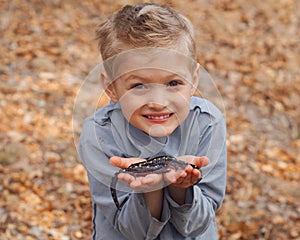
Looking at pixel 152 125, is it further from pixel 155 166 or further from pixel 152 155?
pixel 155 166

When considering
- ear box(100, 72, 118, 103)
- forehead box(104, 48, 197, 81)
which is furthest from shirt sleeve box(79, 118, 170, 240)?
forehead box(104, 48, 197, 81)

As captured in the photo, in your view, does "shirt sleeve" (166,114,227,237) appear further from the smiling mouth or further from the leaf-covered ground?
the leaf-covered ground

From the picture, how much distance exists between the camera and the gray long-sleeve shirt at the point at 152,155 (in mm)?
1794

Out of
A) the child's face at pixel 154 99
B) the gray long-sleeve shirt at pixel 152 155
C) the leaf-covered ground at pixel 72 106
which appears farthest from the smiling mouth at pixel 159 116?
the leaf-covered ground at pixel 72 106

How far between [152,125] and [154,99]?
0.10 meters

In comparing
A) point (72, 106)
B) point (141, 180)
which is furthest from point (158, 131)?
point (72, 106)

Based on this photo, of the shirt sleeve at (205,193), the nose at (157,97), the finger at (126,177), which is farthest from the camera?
the shirt sleeve at (205,193)

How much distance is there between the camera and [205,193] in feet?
6.62

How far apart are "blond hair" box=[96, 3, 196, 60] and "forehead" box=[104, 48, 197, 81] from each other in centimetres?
4

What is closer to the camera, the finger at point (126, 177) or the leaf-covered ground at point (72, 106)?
the finger at point (126, 177)

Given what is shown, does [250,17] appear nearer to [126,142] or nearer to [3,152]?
[3,152]

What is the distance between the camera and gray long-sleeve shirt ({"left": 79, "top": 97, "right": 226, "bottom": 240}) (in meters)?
1.79

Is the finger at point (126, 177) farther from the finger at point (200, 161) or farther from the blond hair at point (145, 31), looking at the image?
the blond hair at point (145, 31)

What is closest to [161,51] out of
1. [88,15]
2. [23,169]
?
[23,169]
